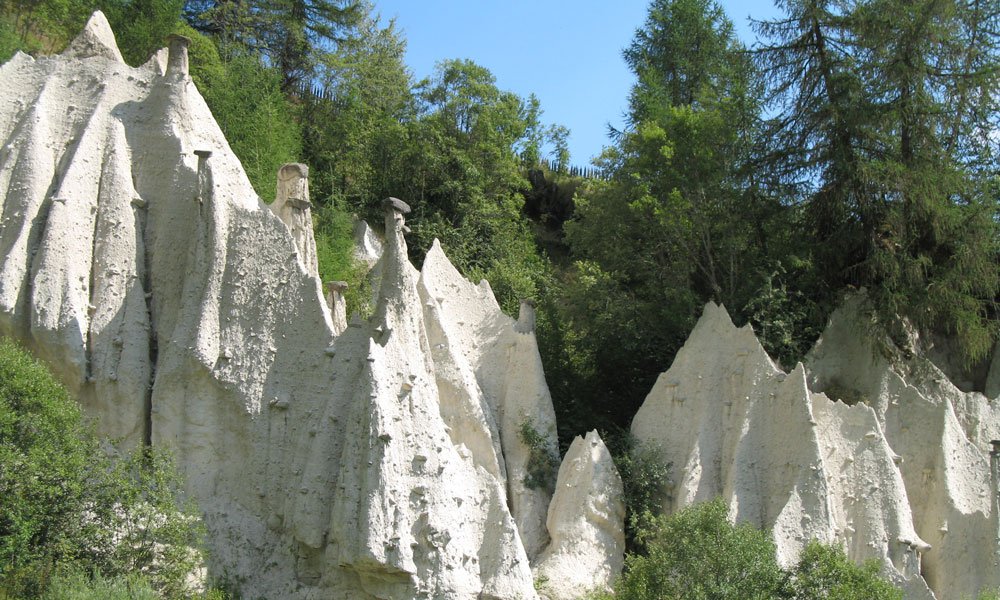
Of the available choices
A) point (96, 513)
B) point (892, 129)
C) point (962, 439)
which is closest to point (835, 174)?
point (892, 129)

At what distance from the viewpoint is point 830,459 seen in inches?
697

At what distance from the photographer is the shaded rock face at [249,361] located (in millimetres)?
15695

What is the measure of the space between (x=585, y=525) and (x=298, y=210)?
7.14m

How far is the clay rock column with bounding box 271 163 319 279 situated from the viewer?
18.8 m

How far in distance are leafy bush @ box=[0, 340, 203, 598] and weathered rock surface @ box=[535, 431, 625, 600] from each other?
5.28 meters

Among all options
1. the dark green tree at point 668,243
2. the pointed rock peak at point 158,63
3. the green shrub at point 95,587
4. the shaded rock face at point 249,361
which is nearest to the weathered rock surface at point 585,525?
the shaded rock face at point 249,361

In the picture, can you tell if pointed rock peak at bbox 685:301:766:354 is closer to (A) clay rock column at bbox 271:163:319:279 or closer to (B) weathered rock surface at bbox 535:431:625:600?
(B) weathered rock surface at bbox 535:431:625:600

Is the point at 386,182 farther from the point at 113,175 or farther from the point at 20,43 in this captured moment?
the point at 113,175

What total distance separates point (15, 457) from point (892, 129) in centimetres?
1624

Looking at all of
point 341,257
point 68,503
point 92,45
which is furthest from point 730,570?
point 341,257

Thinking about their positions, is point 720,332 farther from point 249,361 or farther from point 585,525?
point 249,361

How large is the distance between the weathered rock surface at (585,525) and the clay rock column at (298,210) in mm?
5324

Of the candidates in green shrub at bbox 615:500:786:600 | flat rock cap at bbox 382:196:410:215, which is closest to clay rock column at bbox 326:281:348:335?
flat rock cap at bbox 382:196:410:215

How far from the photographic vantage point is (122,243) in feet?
57.9
